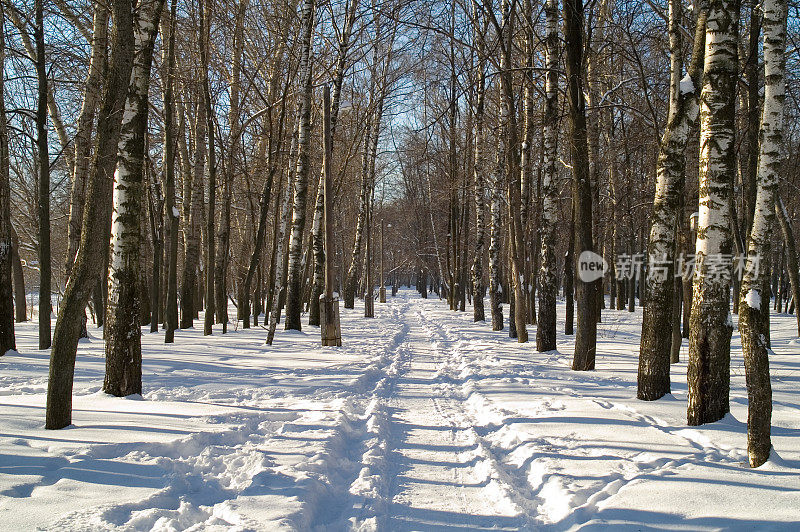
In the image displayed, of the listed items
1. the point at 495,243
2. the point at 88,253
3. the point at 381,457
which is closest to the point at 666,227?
the point at 381,457

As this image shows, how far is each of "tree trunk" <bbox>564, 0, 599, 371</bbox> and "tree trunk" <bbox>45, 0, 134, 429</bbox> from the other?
7157 millimetres

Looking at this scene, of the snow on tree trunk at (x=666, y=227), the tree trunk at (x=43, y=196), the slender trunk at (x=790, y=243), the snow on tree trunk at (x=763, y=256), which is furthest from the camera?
the slender trunk at (x=790, y=243)

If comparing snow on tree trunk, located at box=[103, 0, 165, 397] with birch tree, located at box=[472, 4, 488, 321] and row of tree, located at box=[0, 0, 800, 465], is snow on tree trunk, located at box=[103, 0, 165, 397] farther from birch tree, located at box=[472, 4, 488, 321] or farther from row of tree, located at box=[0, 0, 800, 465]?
birch tree, located at box=[472, 4, 488, 321]

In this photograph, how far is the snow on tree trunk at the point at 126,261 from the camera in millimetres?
6730

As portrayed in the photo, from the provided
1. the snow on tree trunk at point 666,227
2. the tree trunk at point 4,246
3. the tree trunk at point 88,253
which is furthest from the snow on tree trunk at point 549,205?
the tree trunk at point 4,246

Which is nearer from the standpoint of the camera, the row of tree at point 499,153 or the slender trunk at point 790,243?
the row of tree at point 499,153

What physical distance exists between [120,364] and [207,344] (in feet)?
21.4

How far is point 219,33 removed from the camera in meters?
16.3

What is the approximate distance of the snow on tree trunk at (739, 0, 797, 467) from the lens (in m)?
4.26

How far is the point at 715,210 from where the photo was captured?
17.4ft

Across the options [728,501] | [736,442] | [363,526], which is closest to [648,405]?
[736,442]

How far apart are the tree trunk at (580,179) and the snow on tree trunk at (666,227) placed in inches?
96.8

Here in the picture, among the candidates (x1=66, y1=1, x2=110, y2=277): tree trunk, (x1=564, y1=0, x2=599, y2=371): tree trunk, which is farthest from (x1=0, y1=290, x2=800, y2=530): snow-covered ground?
(x1=66, y1=1, x2=110, y2=277): tree trunk

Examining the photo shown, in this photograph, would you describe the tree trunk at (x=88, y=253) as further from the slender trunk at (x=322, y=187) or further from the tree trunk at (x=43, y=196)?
the slender trunk at (x=322, y=187)
